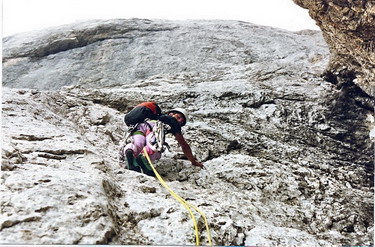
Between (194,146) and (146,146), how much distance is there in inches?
29.7

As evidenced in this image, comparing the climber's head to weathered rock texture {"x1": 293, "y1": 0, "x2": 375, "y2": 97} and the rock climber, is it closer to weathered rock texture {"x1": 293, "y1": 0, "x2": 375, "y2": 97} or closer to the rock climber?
the rock climber

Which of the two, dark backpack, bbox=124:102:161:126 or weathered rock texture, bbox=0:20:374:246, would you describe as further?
dark backpack, bbox=124:102:161:126

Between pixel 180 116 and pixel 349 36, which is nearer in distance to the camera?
pixel 180 116

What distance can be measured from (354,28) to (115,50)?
4.74m

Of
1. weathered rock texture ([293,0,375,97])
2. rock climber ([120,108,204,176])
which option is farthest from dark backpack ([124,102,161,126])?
weathered rock texture ([293,0,375,97])

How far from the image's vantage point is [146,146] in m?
4.37

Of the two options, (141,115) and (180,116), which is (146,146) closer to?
(141,115)

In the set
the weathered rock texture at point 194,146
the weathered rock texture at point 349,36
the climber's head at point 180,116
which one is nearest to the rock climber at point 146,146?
the climber's head at point 180,116

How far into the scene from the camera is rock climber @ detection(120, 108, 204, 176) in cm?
423

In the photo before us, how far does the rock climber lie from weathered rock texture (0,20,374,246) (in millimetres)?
146

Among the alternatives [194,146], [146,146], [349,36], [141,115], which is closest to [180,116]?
[194,146]

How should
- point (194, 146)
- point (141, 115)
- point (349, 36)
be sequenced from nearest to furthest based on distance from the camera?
1. point (141, 115)
2. point (194, 146)
3. point (349, 36)

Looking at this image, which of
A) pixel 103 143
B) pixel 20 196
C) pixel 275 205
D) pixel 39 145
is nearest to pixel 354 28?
pixel 275 205

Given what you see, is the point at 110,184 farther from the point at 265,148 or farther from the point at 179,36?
the point at 179,36
